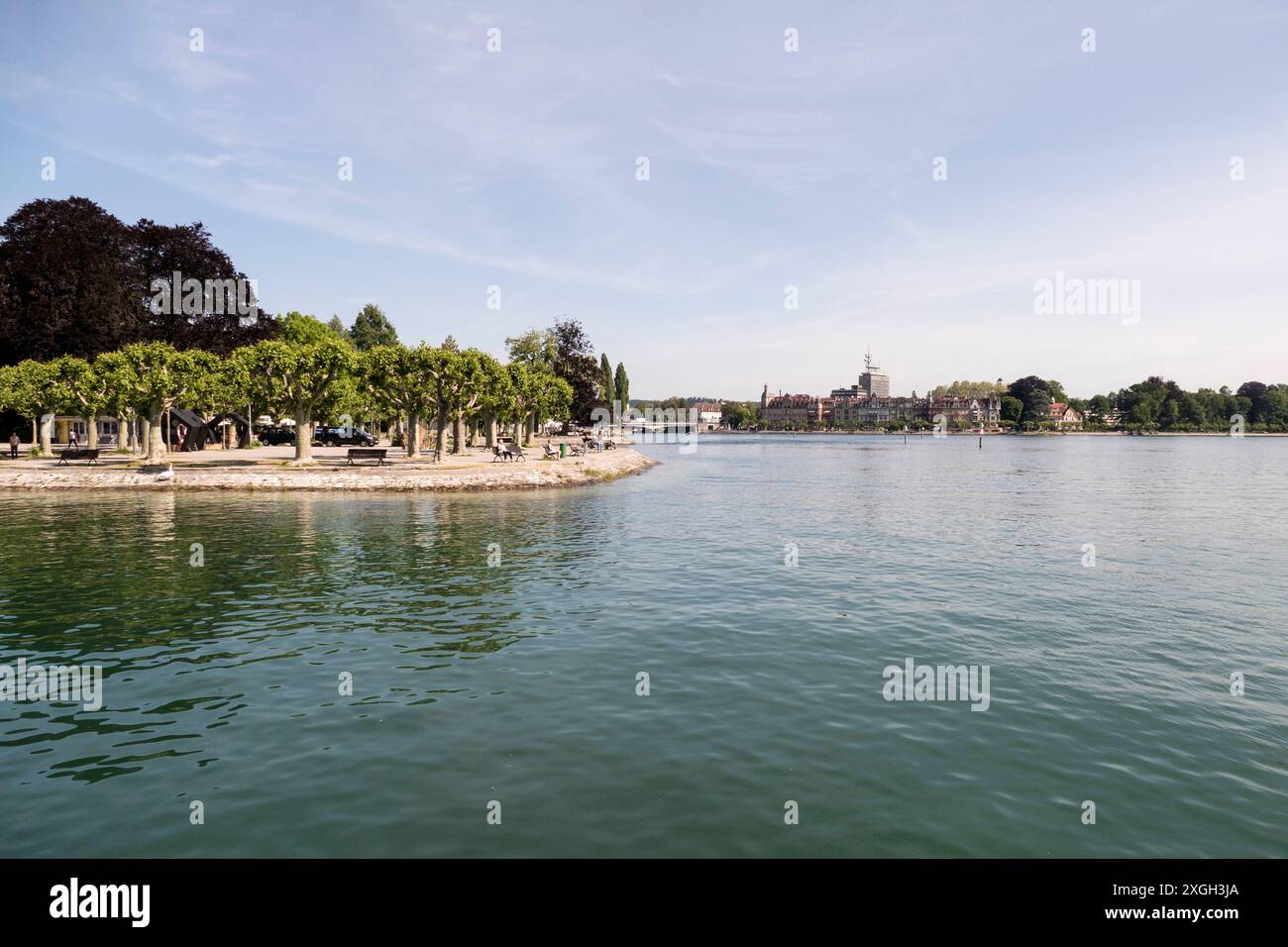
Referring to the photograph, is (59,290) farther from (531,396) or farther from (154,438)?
(531,396)

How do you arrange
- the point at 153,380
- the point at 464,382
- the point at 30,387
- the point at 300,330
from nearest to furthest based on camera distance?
the point at 153,380
the point at 464,382
the point at 30,387
the point at 300,330

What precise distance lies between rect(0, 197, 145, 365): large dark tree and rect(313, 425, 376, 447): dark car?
23.7 metres

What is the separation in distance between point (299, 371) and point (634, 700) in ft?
170

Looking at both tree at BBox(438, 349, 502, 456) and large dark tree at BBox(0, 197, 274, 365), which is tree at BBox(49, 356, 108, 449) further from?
tree at BBox(438, 349, 502, 456)

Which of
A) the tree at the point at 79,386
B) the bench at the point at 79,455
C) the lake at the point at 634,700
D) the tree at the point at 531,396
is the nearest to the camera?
the lake at the point at 634,700

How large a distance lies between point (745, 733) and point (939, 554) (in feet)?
68.6

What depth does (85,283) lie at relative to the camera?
70.9m

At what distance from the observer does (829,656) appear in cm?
1641

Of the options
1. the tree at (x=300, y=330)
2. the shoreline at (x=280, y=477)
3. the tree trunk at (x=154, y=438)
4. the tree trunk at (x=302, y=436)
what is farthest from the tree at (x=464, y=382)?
Answer: the tree at (x=300, y=330)

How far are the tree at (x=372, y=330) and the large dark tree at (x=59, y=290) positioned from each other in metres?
82.8

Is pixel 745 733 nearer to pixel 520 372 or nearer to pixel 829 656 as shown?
pixel 829 656

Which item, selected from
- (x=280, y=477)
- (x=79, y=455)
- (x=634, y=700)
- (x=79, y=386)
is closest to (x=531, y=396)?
(x=280, y=477)

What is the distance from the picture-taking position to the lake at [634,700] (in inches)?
365

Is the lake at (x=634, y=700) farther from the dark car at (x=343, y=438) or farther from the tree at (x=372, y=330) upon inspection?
the tree at (x=372, y=330)
